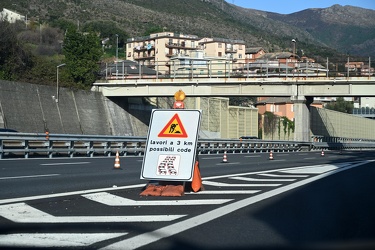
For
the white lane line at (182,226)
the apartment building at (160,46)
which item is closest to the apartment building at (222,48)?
the apartment building at (160,46)

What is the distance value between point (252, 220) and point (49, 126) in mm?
37609

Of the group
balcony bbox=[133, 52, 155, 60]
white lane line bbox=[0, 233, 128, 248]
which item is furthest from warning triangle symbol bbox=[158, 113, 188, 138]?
balcony bbox=[133, 52, 155, 60]

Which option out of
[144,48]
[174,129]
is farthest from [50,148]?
[144,48]

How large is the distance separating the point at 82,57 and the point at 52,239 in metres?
49.1

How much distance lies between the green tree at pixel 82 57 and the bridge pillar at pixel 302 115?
692 inches

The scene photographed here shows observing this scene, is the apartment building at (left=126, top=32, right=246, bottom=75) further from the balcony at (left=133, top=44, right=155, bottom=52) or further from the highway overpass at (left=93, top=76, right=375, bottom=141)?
the highway overpass at (left=93, top=76, right=375, bottom=141)

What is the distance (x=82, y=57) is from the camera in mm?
55688

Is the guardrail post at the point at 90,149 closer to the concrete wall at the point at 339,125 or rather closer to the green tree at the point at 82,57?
the green tree at the point at 82,57

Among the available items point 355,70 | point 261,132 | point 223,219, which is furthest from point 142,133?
point 223,219

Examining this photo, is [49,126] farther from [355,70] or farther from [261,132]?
[261,132]

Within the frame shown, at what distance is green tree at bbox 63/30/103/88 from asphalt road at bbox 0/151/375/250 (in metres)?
38.9

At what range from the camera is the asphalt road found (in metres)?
7.67

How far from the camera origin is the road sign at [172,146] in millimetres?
12391

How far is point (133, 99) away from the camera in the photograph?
5594cm
